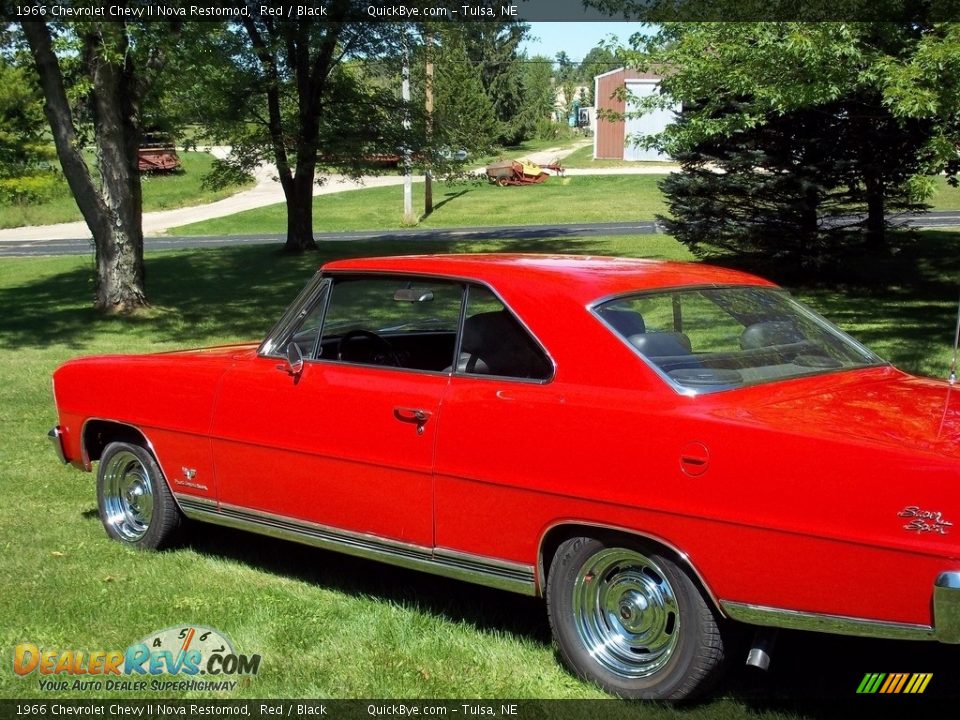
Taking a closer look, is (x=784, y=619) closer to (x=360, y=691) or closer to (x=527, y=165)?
(x=360, y=691)

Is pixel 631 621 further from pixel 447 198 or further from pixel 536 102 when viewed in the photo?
pixel 536 102

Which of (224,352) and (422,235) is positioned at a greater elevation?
(224,352)

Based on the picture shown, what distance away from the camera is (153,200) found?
49156 mm

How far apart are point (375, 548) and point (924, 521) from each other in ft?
7.68

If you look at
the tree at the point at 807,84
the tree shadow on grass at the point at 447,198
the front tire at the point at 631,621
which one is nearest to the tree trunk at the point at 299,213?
the tree at the point at 807,84

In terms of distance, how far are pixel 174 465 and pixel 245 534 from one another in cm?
94

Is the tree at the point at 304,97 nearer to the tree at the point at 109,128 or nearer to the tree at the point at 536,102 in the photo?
the tree at the point at 109,128

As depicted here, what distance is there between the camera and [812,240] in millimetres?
18938

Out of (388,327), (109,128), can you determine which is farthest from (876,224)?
(388,327)

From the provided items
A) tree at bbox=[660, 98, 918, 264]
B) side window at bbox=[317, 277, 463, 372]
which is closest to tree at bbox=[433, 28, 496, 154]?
tree at bbox=[660, 98, 918, 264]

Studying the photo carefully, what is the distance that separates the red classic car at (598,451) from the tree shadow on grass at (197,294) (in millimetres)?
10227

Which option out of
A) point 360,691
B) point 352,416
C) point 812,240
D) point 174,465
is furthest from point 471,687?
point 812,240

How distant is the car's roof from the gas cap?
2.81ft

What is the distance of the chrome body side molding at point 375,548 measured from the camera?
448cm
